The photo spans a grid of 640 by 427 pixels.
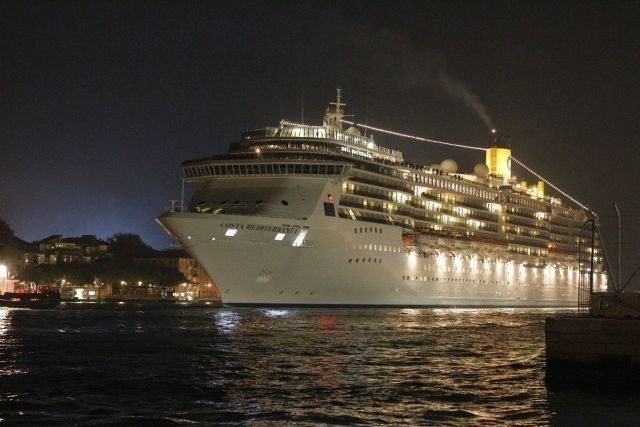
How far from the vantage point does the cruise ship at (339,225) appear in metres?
70.1

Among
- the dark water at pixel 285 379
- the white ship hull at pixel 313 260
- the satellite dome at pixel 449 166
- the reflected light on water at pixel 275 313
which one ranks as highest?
the satellite dome at pixel 449 166

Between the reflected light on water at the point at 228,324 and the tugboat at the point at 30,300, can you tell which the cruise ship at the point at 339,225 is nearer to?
the reflected light on water at the point at 228,324

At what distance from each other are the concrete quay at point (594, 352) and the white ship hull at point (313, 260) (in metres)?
42.9

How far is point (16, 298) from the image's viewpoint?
291ft

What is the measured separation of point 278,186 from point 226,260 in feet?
25.8

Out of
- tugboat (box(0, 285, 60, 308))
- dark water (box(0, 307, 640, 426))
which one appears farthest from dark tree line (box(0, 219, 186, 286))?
dark water (box(0, 307, 640, 426))

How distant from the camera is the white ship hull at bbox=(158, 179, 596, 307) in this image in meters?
68.9

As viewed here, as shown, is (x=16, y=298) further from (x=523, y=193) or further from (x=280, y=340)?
(x=523, y=193)

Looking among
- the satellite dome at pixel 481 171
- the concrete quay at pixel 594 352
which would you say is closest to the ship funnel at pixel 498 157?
the satellite dome at pixel 481 171

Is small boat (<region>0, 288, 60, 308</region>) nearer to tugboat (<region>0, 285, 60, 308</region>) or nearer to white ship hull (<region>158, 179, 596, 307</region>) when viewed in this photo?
tugboat (<region>0, 285, 60, 308</region>)

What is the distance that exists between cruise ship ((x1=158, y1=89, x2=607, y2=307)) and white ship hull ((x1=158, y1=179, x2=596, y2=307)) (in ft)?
0.30

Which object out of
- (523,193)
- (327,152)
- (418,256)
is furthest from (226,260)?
(523,193)

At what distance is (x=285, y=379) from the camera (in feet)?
101

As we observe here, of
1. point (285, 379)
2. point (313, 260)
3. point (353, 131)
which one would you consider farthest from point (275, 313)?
point (285, 379)
